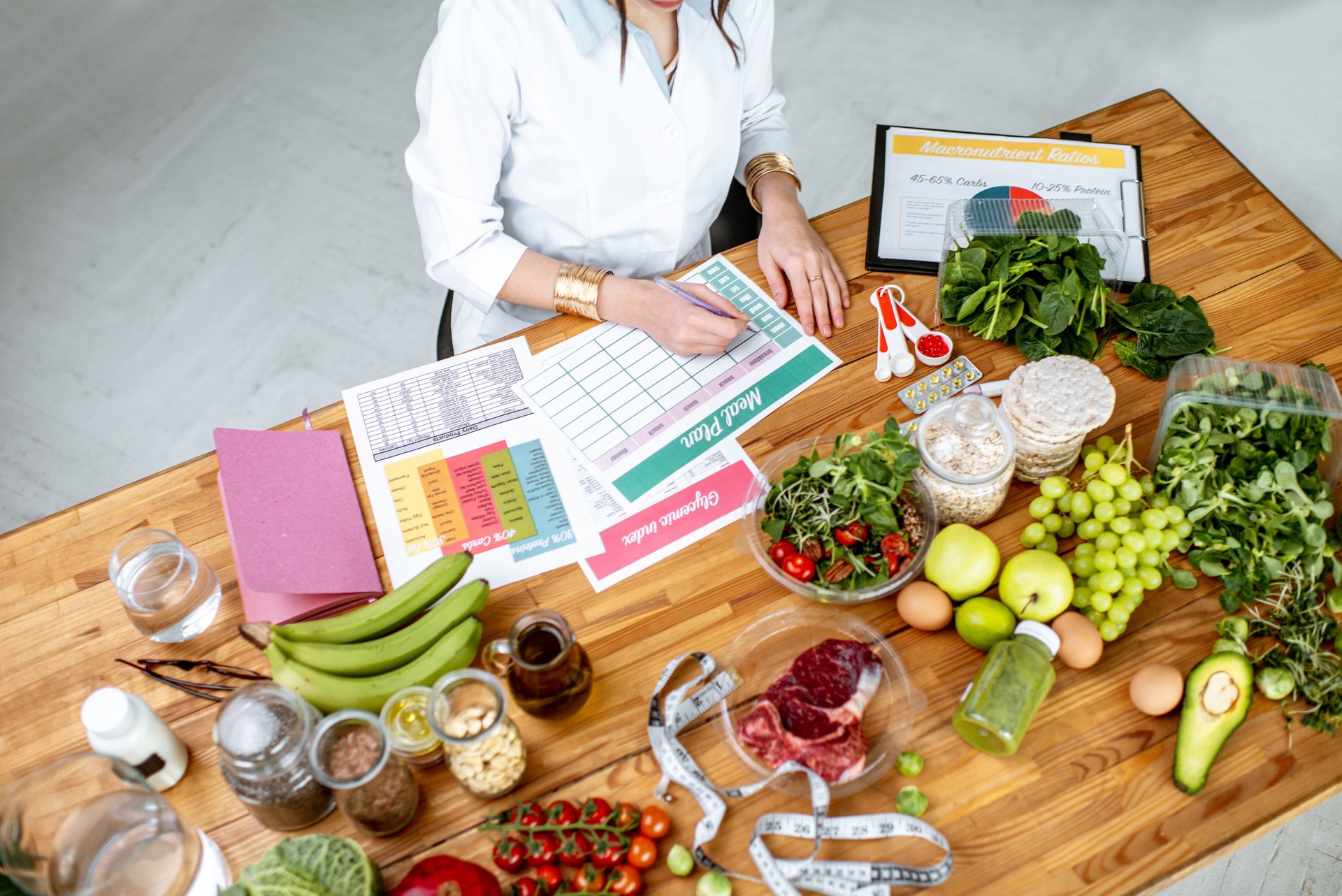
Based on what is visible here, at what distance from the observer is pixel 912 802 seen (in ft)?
3.24

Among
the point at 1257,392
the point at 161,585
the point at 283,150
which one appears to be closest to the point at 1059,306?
the point at 1257,392

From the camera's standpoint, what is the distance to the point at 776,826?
98 centimetres

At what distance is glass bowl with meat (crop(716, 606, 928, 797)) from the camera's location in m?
1.01

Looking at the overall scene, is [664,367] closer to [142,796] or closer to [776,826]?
[776,826]

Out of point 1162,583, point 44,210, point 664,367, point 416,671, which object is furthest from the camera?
point 44,210

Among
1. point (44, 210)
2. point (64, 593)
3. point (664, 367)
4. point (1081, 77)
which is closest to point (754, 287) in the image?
point (664, 367)

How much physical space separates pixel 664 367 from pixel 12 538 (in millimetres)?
944

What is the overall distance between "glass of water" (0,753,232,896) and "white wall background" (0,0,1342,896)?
72.4 inches

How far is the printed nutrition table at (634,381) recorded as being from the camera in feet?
4.30

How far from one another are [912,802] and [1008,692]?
0.16 metres

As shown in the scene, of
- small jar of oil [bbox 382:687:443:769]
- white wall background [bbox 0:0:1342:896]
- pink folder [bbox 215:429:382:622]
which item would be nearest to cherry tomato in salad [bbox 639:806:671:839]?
small jar of oil [bbox 382:687:443:769]

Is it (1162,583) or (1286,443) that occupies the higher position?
(1286,443)

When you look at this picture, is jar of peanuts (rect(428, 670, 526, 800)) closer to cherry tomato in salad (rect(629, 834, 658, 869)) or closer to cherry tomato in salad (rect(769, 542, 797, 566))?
cherry tomato in salad (rect(629, 834, 658, 869))

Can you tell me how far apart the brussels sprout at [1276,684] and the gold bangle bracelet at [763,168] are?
3.45 ft
